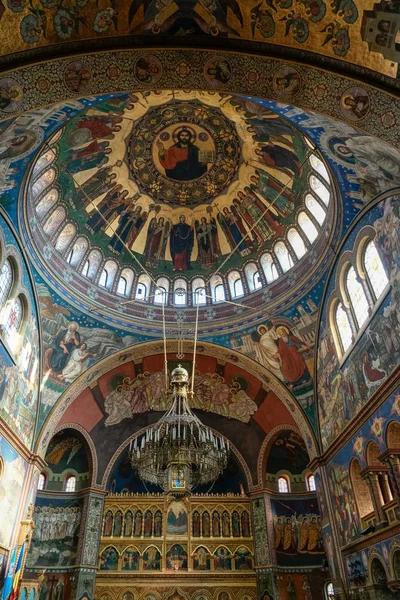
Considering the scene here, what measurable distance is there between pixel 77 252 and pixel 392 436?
14180 millimetres

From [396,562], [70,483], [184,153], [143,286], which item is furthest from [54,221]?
[396,562]

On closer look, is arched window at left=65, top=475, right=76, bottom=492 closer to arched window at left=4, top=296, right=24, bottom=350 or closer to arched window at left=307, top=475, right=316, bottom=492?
arched window at left=4, top=296, right=24, bottom=350

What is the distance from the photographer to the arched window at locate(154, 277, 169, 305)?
21.4 metres

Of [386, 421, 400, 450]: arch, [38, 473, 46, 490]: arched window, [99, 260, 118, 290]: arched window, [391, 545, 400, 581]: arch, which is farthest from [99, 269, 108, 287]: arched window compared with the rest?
[391, 545, 400, 581]: arch

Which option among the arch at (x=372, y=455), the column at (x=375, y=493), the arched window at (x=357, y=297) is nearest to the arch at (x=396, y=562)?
the column at (x=375, y=493)

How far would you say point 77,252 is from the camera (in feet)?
64.3

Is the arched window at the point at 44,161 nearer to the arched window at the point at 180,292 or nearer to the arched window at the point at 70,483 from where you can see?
the arched window at the point at 180,292

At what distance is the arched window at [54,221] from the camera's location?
17.9 m

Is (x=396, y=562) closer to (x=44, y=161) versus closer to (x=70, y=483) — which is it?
(x=70, y=483)

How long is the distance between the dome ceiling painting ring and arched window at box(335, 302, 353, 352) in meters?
7.76

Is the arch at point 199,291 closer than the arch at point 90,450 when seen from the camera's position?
No

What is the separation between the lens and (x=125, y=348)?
20.3 meters

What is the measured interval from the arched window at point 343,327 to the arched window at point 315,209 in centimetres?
364

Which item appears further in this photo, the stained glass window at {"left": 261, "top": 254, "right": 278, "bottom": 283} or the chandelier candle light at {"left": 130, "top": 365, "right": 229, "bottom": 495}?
the stained glass window at {"left": 261, "top": 254, "right": 278, "bottom": 283}
